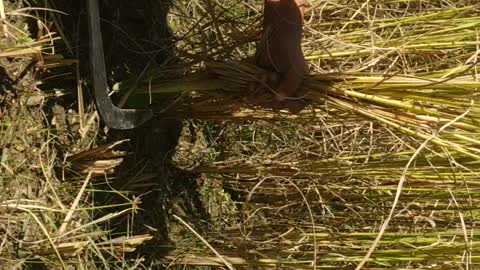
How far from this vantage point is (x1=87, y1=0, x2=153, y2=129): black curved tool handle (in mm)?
1247

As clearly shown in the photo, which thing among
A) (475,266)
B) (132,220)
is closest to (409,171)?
(475,266)

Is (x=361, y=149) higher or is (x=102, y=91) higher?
(x=102, y=91)

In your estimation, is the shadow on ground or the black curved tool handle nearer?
the black curved tool handle

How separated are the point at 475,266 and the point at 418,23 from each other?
1.72ft

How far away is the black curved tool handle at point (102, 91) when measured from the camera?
1.25 meters

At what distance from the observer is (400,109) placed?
46.3 inches

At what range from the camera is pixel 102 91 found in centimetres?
130

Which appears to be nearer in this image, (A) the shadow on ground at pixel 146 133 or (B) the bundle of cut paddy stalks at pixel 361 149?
(B) the bundle of cut paddy stalks at pixel 361 149

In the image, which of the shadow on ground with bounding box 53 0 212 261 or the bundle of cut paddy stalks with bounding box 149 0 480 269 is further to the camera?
the shadow on ground with bounding box 53 0 212 261

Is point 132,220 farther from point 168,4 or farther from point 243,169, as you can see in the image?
point 168,4

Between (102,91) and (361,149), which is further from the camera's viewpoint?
(361,149)

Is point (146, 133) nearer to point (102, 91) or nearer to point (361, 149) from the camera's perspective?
point (102, 91)

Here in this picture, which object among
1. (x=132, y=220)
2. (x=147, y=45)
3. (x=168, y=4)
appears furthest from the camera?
(x=168, y=4)

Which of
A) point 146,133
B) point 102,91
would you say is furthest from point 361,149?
point 102,91
